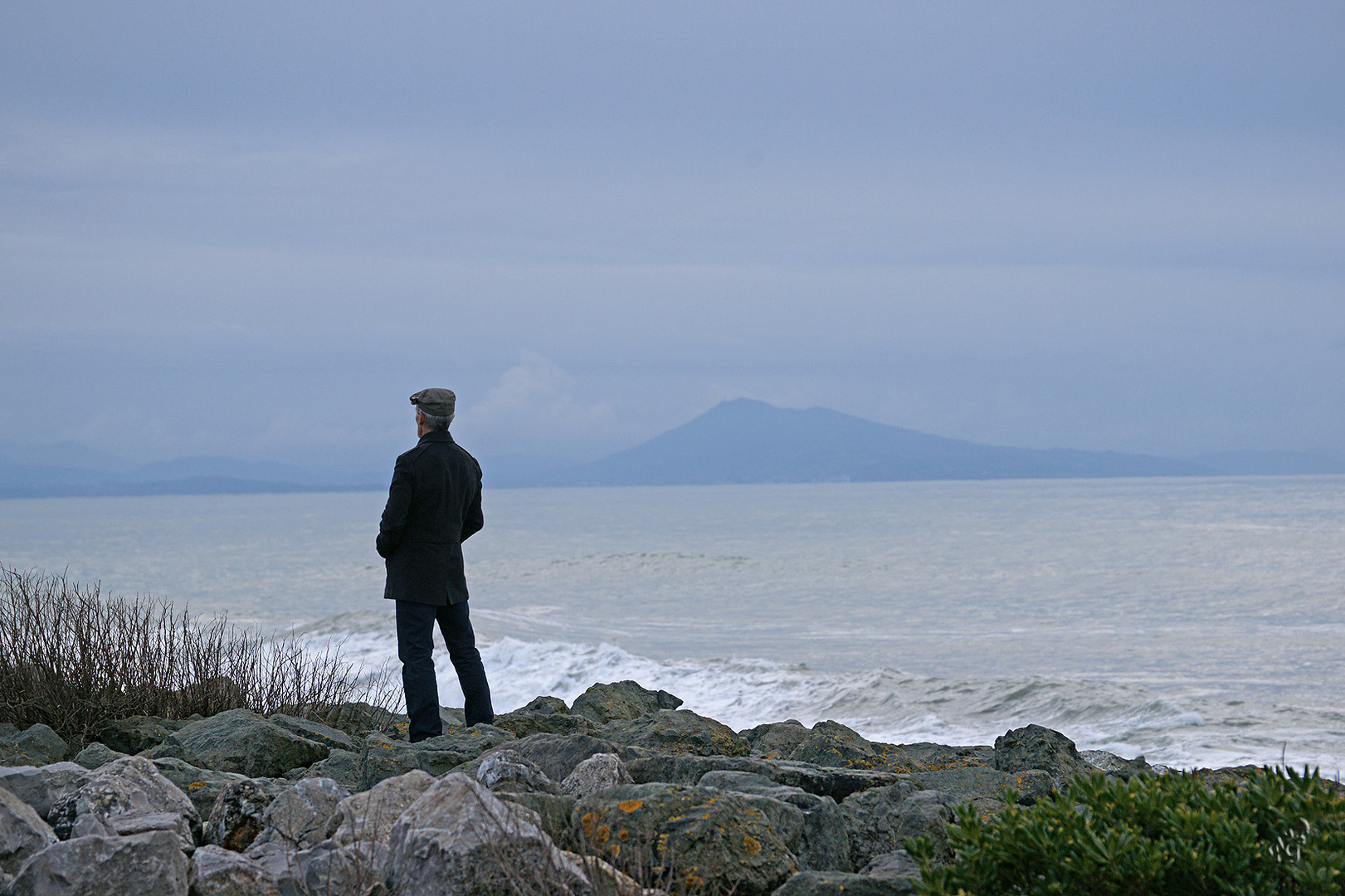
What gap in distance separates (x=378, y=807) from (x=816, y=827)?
5.21ft

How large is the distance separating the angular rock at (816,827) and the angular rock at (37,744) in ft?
13.7

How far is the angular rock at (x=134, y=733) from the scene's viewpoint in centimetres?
688

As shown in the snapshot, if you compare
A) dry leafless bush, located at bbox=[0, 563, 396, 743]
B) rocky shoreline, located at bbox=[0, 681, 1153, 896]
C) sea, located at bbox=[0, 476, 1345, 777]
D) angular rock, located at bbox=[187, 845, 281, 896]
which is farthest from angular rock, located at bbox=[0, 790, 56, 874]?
sea, located at bbox=[0, 476, 1345, 777]

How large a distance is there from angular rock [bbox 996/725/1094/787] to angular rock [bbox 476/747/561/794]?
311 centimetres

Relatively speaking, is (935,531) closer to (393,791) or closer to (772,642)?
(772,642)

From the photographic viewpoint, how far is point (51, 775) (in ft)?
13.9

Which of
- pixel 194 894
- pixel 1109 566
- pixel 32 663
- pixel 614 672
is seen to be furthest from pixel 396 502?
pixel 1109 566

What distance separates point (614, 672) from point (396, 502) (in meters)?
11.5

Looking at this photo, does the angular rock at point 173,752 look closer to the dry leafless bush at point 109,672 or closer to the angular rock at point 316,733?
the angular rock at point 316,733

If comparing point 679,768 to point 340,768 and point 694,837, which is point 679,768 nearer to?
point 694,837

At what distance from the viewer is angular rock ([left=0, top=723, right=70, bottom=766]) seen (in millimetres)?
6242

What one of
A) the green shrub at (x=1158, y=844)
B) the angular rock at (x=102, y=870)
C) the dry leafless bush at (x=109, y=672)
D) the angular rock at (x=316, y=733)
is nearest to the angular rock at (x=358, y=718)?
the dry leafless bush at (x=109, y=672)

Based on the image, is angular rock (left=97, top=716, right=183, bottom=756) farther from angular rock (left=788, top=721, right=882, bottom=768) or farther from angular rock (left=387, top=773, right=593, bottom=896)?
angular rock (left=387, top=773, right=593, bottom=896)

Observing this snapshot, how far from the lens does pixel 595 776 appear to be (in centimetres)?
446
